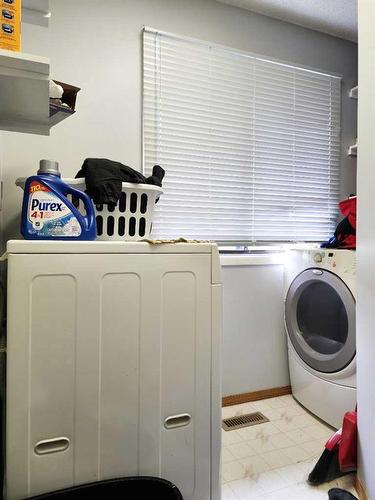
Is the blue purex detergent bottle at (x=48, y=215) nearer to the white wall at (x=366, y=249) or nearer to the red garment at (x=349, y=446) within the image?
the white wall at (x=366, y=249)

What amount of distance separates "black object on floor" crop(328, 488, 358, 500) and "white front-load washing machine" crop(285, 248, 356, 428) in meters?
0.46

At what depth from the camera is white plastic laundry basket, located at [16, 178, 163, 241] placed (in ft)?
4.23

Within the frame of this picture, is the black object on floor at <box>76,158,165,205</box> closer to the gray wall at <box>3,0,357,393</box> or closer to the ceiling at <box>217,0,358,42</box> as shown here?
the gray wall at <box>3,0,357,393</box>

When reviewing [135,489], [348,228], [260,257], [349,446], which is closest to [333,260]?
[348,228]

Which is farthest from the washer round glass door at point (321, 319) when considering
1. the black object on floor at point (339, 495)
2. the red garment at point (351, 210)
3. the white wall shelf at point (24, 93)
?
the white wall shelf at point (24, 93)

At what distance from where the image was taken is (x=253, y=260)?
2.19 metres

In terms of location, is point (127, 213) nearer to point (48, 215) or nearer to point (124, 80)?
point (48, 215)

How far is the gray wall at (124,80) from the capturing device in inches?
68.9

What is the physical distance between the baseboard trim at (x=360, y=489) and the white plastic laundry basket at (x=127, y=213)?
129cm

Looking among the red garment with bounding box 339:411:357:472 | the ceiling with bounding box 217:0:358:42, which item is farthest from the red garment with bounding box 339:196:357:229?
the ceiling with bounding box 217:0:358:42

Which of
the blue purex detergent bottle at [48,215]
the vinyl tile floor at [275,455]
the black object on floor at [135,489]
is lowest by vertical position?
the vinyl tile floor at [275,455]

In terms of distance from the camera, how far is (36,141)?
1.74m

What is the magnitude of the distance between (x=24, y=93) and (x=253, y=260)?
161 centimetres

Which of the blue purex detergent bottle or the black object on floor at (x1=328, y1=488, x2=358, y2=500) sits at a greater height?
the blue purex detergent bottle
